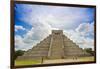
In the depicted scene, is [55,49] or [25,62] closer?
[25,62]

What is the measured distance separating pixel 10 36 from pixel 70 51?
0.79 metres

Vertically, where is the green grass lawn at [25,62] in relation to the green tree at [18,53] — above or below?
below

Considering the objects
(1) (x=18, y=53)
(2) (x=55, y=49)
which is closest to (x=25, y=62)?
(1) (x=18, y=53)

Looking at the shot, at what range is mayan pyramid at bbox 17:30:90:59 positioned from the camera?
6.94ft

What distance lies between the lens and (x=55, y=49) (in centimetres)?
218

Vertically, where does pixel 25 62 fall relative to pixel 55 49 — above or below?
below

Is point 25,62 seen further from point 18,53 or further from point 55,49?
point 55,49

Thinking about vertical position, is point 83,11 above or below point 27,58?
above

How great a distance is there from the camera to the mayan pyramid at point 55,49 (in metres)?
2.12

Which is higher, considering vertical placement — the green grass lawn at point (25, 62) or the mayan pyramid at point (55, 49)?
the mayan pyramid at point (55, 49)

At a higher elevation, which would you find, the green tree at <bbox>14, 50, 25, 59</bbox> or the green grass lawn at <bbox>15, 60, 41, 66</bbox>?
the green tree at <bbox>14, 50, 25, 59</bbox>

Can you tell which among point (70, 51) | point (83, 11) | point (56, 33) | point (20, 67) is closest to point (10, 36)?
point (20, 67)

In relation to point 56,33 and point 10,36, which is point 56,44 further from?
point 10,36
